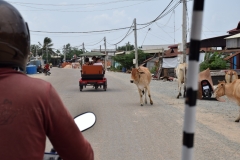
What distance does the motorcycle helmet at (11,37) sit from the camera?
1.98 metres

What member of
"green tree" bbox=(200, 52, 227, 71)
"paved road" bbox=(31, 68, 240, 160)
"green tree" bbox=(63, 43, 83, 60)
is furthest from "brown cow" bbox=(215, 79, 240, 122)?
"green tree" bbox=(63, 43, 83, 60)

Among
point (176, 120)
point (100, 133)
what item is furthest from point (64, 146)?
point (176, 120)

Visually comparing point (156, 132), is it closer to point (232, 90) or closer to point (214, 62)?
point (232, 90)

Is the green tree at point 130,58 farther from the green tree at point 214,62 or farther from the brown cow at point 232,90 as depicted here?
the brown cow at point 232,90

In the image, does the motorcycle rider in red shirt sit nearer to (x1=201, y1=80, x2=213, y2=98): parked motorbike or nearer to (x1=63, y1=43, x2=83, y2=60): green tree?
(x1=201, y1=80, x2=213, y2=98): parked motorbike

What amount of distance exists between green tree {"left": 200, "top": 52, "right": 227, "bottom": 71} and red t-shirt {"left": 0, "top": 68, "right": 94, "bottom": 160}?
23.6m

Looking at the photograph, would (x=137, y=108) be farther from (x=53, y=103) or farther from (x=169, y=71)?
(x=169, y=71)

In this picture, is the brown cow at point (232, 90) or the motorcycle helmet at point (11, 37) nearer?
the motorcycle helmet at point (11, 37)

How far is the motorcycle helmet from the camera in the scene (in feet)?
6.50

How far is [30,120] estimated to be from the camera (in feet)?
6.13

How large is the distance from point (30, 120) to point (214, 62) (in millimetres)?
23909

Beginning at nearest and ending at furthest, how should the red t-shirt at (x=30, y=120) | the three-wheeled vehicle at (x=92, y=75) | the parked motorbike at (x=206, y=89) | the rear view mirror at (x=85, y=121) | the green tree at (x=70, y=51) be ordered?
the red t-shirt at (x=30, y=120)
the rear view mirror at (x=85, y=121)
the parked motorbike at (x=206, y=89)
the three-wheeled vehicle at (x=92, y=75)
the green tree at (x=70, y=51)

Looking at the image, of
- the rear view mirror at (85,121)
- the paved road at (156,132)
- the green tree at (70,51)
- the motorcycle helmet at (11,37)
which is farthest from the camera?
the green tree at (70,51)

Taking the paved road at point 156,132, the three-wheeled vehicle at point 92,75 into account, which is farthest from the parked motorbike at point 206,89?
the three-wheeled vehicle at point 92,75
